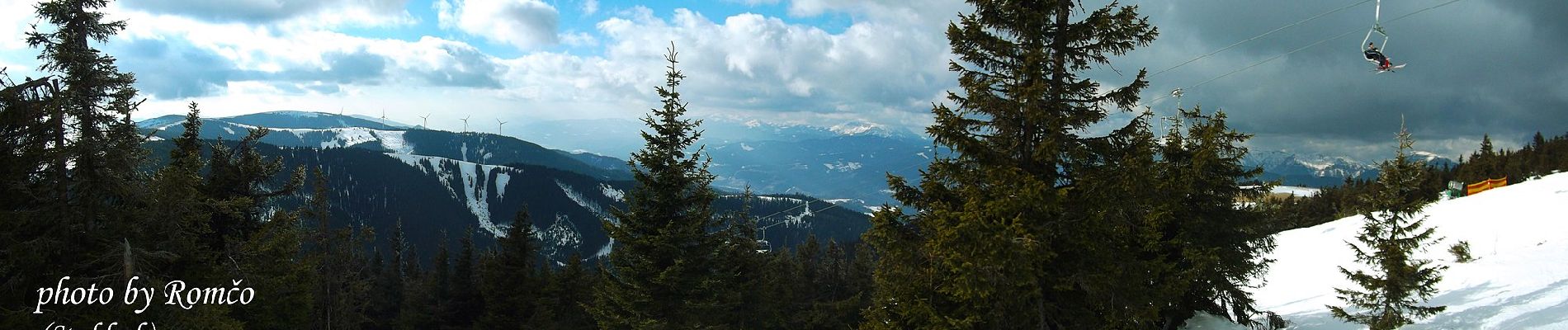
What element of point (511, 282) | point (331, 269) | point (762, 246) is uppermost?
point (762, 246)

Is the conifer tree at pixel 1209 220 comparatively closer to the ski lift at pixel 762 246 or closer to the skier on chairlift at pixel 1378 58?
the skier on chairlift at pixel 1378 58

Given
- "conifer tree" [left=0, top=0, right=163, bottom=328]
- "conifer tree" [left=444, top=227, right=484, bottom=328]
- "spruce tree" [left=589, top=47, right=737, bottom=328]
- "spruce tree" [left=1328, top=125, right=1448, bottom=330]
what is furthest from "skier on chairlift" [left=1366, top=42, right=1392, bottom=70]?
"conifer tree" [left=444, top=227, right=484, bottom=328]

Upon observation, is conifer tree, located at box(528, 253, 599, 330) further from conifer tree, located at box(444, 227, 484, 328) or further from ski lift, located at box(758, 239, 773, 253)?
ski lift, located at box(758, 239, 773, 253)

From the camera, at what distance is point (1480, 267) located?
22.6 metres

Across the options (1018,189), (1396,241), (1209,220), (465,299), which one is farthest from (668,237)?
(465,299)

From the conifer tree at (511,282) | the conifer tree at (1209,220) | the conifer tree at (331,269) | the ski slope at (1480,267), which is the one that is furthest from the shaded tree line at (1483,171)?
the conifer tree at (331,269)

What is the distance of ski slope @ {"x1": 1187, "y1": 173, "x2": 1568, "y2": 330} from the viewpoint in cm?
1546

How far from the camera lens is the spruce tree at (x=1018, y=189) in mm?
9422

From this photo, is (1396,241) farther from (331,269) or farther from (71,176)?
(331,269)

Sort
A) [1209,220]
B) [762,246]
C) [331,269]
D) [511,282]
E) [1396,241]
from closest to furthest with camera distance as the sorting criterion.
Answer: [1396,241] < [1209,220] < [762,246] < [331,269] < [511,282]

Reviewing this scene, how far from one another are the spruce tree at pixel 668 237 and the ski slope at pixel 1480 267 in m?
13.8

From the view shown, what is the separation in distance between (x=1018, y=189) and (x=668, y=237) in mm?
9807

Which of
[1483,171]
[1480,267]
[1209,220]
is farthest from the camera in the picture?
[1483,171]

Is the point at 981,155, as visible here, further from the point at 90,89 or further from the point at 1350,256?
the point at 1350,256
